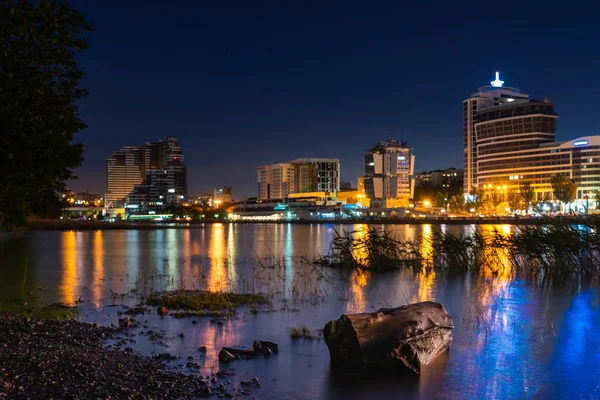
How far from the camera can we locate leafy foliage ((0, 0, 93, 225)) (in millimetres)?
14086

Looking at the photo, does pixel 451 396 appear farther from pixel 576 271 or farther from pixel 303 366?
pixel 576 271

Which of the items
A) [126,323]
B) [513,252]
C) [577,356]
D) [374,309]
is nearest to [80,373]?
[126,323]

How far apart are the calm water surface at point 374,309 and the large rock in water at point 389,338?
0.44m

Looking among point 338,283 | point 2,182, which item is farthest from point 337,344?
point 338,283

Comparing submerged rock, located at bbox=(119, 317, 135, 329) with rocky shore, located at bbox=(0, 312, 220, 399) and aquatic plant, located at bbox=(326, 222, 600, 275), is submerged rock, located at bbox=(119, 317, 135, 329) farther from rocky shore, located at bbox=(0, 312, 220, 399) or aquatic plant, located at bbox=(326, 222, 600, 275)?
aquatic plant, located at bbox=(326, 222, 600, 275)

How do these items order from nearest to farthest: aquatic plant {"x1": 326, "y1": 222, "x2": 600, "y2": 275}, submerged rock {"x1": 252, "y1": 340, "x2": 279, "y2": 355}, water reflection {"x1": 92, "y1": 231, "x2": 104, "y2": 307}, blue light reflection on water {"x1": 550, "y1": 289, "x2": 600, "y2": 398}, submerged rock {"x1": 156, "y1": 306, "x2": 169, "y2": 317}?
blue light reflection on water {"x1": 550, "y1": 289, "x2": 600, "y2": 398} < submerged rock {"x1": 252, "y1": 340, "x2": 279, "y2": 355} < submerged rock {"x1": 156, "y1": 306, "x2": 169, "y2": 317} < water reflection {"x1": 92, "y1": 231, "x2": 104, "y2": 307} < aquatic plant {"x1": 326, "y1": 222, "x2": 600, "y2": 275}

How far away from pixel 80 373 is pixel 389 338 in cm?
658

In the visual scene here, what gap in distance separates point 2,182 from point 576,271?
1146 inches

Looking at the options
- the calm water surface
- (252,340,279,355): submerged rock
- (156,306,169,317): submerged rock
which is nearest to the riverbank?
the calm water surface

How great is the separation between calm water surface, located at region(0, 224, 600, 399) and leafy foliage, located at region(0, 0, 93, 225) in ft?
18.0

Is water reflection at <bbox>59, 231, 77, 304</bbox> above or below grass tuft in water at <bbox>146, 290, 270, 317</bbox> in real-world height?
below

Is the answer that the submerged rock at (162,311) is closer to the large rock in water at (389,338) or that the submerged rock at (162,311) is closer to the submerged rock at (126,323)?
the submerged rock at (126,323)

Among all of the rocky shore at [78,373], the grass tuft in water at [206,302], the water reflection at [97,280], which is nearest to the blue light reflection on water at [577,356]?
the rocky shore at [78,373]

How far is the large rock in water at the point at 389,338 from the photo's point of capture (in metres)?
13.1
